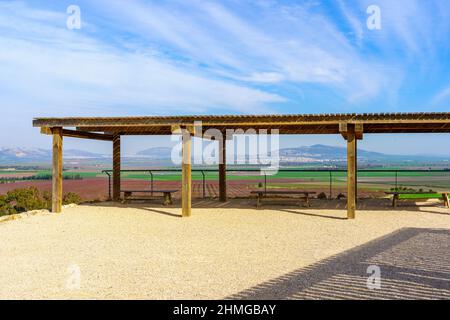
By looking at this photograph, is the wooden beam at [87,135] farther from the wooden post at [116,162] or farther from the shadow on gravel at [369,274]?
the shadow on gravel at [369,274]

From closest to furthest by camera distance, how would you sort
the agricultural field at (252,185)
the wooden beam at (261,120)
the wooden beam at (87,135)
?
→ the wooden beam at (261,120)
the wooden beam at (87,135)
the agricultural field at (252,185)

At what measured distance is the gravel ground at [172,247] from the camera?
16.3ft

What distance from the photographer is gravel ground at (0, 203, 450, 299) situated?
4980mm

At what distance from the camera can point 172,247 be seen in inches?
285

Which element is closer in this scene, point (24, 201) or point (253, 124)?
point (253, 124)

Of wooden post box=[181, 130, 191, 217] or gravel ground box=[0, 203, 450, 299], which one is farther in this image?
wooden post box=[181, 130, 191, 217]

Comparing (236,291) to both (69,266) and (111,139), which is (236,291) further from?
(111,139)

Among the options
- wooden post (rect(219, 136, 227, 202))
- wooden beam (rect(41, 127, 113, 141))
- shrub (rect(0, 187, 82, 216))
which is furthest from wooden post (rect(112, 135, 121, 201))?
shrub (rect(0, 187, 82, 216))

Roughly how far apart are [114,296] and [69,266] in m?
1.70

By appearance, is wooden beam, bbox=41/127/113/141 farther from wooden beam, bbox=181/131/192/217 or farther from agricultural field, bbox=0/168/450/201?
wooden beam, bbox=181/131/192/217

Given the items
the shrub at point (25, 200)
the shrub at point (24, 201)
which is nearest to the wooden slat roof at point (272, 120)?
the shrub at point (24, 201)

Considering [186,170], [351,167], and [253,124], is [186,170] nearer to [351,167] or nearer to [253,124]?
[253,124]
